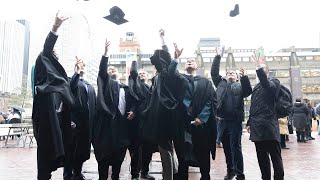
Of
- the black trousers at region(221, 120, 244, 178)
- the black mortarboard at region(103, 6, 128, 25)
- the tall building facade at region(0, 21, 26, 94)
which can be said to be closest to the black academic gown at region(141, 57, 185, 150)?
the black trousers at region(221, 120, 244, 178)

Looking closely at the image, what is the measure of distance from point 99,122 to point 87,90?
0.84 metres

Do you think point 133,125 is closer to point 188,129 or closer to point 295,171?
point 188,129

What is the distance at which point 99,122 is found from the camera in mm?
5523

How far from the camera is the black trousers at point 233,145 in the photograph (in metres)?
6.03

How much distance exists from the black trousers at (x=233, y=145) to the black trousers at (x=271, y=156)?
0.84 metres

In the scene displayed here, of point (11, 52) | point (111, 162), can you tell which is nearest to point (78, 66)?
point (111, 162)

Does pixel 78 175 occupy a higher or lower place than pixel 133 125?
lower

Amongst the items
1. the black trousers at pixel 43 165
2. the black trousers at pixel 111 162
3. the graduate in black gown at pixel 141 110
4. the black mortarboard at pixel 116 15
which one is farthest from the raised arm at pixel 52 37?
the black mortarboard at pixel 116 15

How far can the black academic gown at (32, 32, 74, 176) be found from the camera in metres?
4.41

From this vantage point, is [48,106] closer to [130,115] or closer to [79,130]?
[79,130]

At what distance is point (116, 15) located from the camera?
827 cm

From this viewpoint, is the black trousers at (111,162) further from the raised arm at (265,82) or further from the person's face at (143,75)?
the raised arm at (265,82)

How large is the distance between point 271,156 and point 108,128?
263 cm

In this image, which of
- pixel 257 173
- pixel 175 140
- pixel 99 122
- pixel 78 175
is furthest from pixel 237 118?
pixel 78 175
